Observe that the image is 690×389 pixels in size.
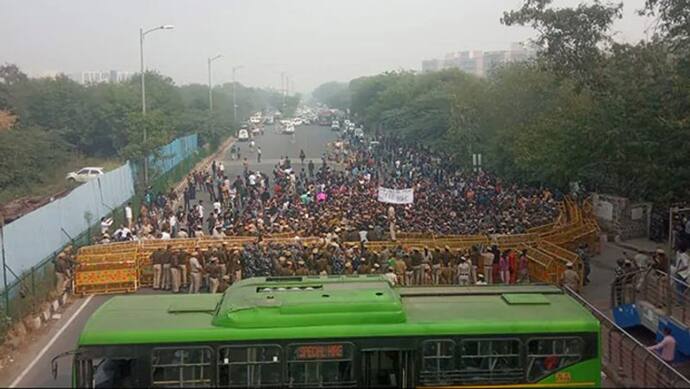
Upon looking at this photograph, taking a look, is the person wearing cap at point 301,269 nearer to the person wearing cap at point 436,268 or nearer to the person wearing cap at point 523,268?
the person wearing cap at point 436,268

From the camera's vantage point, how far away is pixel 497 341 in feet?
34.6

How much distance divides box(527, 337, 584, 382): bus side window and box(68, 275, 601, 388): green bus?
0.05ft

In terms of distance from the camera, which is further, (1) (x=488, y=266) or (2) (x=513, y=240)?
(2) (x=513, y=240)

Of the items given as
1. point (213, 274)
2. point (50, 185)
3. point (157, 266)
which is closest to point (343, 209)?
point (157, 266)

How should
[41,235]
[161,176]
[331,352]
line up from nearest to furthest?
[331,352] < [41,235] < [161,176]

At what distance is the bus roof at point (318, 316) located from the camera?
33.7 ft

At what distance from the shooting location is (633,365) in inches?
490

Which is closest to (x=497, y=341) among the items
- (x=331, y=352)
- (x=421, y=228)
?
(x=331, y=352)

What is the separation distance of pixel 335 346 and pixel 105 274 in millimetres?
12173

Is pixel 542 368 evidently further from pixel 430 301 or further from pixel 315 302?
pixel 315 302

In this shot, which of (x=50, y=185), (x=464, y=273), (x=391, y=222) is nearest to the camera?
(x=464, y=273)

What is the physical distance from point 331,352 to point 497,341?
2289mm

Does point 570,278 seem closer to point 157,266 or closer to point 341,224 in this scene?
point 341,224

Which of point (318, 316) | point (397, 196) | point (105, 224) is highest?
point (318, 316)
